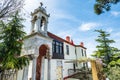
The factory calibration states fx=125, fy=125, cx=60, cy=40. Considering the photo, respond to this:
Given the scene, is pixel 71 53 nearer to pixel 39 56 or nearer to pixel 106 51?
pixel 106 51

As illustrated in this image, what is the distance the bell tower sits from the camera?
49.8ft

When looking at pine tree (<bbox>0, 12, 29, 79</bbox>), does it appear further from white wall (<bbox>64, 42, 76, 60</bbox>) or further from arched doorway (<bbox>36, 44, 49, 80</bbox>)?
white wall (<bbox>64, 42, 76, 60</bbox>)

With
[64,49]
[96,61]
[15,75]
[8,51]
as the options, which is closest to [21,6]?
[8,51]

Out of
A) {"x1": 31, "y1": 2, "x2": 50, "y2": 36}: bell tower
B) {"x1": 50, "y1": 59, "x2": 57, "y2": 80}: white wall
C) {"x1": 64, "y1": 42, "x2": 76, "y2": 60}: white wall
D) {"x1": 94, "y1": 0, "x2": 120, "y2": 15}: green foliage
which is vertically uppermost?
{"x1": 31, "y1": 2, "x2": 50, "y2": 36}: bell tower

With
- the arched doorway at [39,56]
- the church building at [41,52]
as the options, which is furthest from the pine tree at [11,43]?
the arched doorway at [39,56]

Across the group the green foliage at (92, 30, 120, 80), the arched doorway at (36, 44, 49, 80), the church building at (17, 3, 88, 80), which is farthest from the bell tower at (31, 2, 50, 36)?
the green foliage at (92, 30, 120, 80)

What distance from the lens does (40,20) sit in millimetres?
15398

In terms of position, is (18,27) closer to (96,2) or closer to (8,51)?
(8,51)

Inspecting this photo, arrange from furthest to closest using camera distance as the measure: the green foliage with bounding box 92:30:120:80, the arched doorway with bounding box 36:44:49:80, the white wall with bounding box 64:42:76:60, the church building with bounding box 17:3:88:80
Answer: the white wall with bounding box 64:42:76:60 < the green foliage with bounding box 92:30:120:80 < the arched doorway with bounding box 36:44:49:80 < the church building with bounding box 17:3:88:80

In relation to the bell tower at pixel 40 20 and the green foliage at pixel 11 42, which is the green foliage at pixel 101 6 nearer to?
the green foliage at pixel 11 42

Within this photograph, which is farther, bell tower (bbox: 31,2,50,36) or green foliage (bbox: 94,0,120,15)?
bell tower (bbox: 31,2,50,36)

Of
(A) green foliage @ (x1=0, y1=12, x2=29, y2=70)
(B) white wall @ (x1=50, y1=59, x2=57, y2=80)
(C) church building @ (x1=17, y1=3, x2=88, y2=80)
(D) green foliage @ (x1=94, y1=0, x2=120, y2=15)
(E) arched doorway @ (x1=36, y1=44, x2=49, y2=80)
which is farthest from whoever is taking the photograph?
(B) white wall @ (x1=50, y1=59, x2=57, y2=80)

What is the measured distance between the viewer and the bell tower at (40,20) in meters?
15.2

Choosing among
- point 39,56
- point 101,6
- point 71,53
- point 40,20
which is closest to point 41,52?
point 39,56
